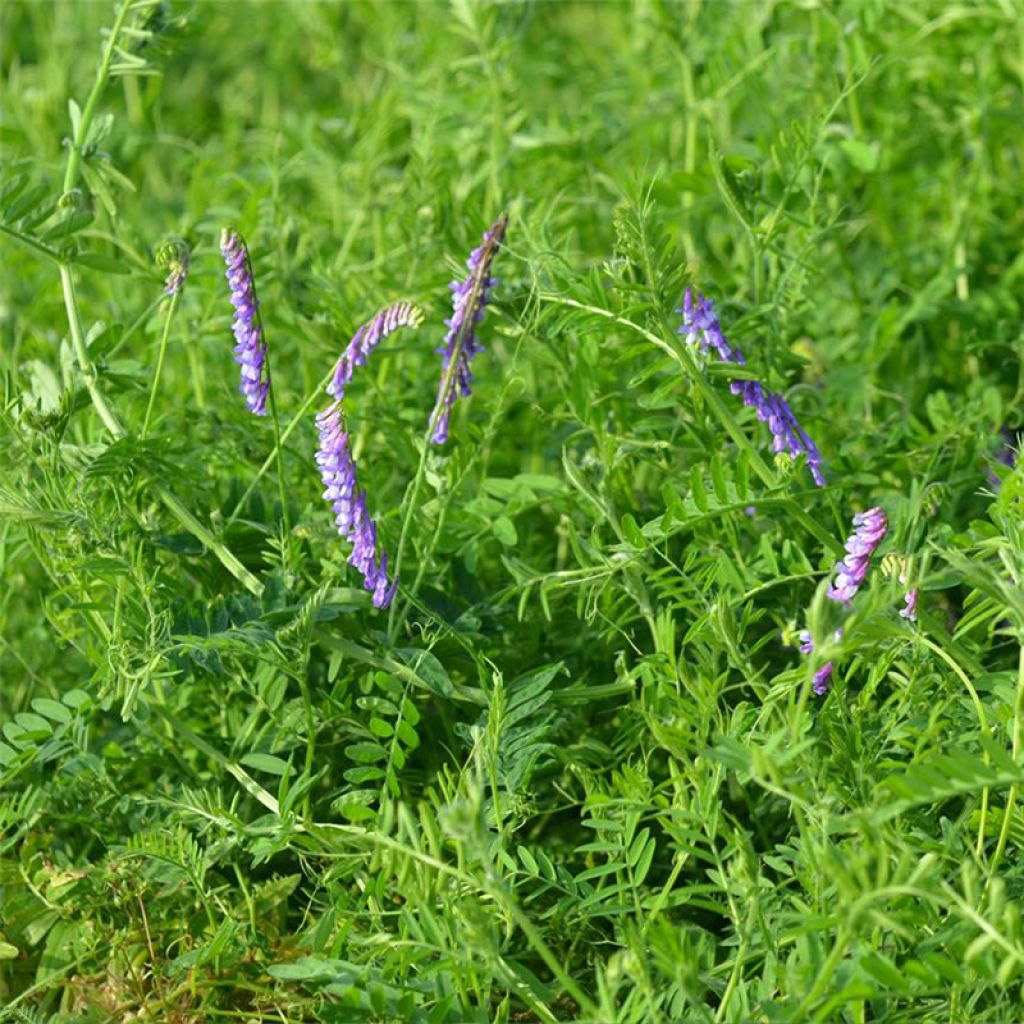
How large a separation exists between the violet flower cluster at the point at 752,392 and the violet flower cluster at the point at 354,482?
34cm

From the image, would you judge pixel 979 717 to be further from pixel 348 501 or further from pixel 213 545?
pixel 213 545

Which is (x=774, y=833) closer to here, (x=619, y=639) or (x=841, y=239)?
(x=619, y=639)

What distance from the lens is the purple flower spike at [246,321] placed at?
6.01ft

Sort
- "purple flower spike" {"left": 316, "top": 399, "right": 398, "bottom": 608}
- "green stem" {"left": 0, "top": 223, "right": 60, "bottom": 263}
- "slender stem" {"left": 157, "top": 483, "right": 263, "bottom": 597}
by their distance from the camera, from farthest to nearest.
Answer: "green stem" {"left": 0, "top": 223, "right": 60, "bottom": 263}
"slender stem" {"left": 157, "top": 483, "right": 263, "bottom": 597}
"purple flower spike" {"left": 316, "top": 399, "right": 398, "bottom": 608}

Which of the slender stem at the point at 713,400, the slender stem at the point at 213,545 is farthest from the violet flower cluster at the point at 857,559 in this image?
the slender stem at the point at 213,545

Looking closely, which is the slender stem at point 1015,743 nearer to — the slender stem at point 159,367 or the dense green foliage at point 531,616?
the dense green foliage at point 531,616

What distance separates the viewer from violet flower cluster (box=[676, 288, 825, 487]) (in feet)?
6.24

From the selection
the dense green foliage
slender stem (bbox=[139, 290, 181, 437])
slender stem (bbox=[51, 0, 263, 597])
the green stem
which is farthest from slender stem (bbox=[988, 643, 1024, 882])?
the green stem

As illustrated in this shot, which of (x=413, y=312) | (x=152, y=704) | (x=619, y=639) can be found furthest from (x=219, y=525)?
(x=619, y=639)

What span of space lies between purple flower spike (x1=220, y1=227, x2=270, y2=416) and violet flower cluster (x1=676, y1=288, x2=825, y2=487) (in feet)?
1.72

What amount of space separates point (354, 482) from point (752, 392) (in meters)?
0.53

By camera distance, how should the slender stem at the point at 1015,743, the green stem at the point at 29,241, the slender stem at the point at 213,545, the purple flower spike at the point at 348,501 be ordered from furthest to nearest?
the green stem at the point at 29,241 → the slender stem at the point at 213,545 → the purple flower spike at the point at 348,501 → the slender stem at the point at 1015,743

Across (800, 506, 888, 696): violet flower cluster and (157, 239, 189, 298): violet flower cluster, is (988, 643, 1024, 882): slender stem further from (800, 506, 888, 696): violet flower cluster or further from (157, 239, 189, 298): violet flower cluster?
(157, 239, 189, 298): violet flower cluster

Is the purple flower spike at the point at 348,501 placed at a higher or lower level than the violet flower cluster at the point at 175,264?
lower
